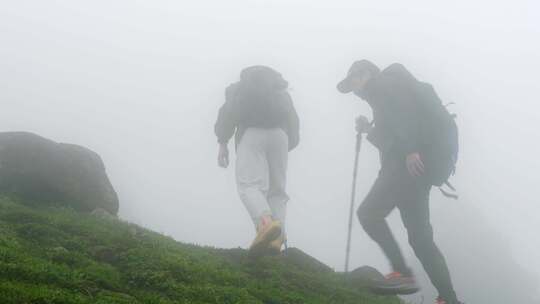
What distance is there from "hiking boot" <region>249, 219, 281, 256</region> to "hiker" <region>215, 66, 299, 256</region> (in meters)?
0.27

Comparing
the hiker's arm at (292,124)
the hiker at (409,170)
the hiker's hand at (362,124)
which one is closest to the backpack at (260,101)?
the hiker's arm at (292,124)

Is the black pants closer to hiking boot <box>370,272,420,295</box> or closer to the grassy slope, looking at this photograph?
hiking boot <box>370,272,420,295</box>

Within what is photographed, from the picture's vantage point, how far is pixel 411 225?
7.95 meters

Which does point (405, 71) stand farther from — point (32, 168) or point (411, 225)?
point (32, 168)

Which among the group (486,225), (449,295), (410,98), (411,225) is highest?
(486,225)

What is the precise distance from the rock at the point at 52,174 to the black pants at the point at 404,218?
23.7 feet

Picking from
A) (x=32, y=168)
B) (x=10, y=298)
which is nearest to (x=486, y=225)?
(x=32, y=168)

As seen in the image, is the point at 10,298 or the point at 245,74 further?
the point at 245,74

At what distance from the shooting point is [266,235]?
777 centimetres

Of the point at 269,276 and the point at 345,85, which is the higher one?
the point at 345,85

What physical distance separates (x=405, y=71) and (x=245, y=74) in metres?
2.78

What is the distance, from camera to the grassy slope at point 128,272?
18.6 ft

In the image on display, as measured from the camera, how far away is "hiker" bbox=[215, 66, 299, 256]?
893cm

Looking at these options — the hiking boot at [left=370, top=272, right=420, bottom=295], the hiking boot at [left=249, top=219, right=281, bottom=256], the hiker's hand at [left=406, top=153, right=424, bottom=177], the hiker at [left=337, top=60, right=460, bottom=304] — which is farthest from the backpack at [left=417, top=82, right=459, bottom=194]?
the hiking boot at [left=249, top=219, right=281, bottom=256]
